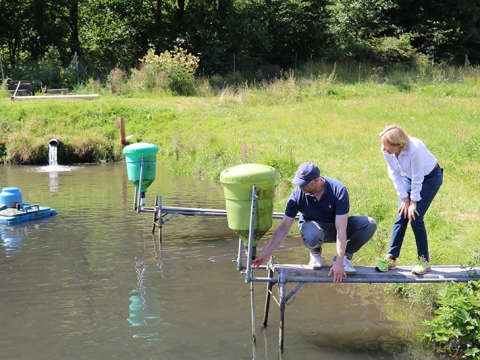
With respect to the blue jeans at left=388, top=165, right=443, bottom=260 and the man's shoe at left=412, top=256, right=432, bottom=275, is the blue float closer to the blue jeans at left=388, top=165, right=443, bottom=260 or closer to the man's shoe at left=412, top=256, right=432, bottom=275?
the blue jeans at left=388, top=165, right=443, bottom=260

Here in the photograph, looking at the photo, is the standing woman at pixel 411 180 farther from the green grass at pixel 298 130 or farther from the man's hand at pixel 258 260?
the green grass at pixel 298 130

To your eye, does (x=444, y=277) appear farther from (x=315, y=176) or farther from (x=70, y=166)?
(x=70, y=166)

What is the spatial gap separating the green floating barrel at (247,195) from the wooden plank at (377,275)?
0.53m

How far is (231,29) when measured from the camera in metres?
35.9

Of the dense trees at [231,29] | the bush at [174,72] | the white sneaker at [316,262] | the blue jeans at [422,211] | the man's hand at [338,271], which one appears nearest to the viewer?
the man's hand at [338,271]

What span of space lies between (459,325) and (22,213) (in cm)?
883

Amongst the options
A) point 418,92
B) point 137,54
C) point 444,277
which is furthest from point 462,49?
point 444,277

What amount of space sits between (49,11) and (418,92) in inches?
Answer: 764

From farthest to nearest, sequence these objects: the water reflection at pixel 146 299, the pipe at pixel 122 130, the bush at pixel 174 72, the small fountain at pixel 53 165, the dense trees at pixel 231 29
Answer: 1. the dense trees at pixel 231 29
2. the bush at pixel 174 72
3. the pipe at pixel 122 130
4. the small fountain at pixel 53 165
5. the water reflection at pixel 146 299

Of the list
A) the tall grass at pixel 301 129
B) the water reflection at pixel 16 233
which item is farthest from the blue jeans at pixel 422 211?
the water reflection at pixel 16 233

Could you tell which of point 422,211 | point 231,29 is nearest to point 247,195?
point 422,211

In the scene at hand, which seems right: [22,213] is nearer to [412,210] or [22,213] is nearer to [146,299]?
[146,299]

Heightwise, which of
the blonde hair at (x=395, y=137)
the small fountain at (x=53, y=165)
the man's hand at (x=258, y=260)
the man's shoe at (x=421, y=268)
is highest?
the blonde hair at (x=395, y=137)

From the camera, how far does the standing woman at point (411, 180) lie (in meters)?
7.16
